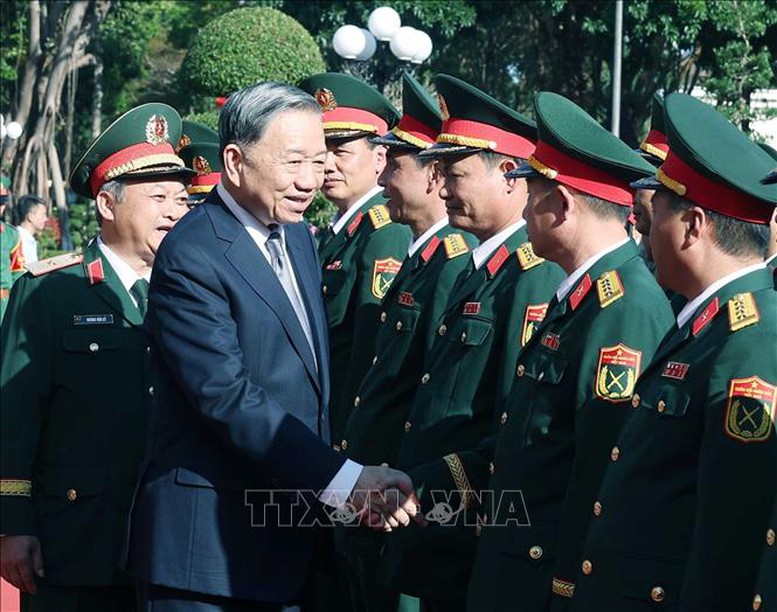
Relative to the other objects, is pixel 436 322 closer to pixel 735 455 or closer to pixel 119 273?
pixel 119 273

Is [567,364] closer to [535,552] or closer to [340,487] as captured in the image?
[535,552]

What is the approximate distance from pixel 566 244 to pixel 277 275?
2.71 ft

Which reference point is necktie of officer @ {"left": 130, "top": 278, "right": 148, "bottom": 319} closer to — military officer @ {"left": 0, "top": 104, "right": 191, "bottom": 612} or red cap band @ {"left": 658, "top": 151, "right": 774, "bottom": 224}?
military officer @ {"left": 0, "top": 104, "right": 191, "bottom": 612}

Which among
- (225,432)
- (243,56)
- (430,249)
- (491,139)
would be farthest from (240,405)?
(243,56)

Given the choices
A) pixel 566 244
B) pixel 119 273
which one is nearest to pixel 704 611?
pixel 566 244

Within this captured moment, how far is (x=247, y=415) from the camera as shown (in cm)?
380

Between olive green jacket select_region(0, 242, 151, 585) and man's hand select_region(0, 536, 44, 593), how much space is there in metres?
0.03

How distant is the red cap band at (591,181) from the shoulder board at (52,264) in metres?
1.74

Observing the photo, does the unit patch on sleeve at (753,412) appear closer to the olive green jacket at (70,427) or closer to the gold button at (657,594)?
the gold button at (657,594)

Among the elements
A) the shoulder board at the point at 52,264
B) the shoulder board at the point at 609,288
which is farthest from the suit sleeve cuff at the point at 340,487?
the shoulder board at the point at 52,264

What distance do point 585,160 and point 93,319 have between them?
1.74 metres

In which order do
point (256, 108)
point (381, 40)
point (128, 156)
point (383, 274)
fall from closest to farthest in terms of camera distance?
point (256, 108) < point (128, 156) < point (383, 274) < point (381, 40)

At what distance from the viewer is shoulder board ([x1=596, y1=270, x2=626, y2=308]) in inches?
153

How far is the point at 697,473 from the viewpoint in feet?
10.9
